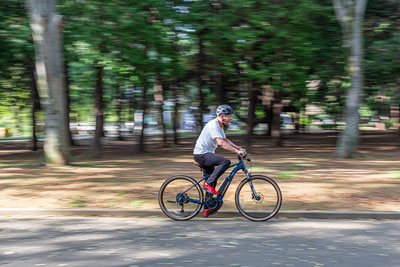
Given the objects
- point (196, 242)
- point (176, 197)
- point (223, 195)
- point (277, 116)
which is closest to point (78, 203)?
point (176, 197)

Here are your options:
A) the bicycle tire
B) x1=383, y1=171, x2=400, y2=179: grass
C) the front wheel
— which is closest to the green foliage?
x1=383, y1=171, x2=400, y2=179: grass

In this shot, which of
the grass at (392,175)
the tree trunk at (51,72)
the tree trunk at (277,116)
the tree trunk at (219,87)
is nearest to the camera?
the grass at (392,175)

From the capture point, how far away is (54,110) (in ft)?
46.0

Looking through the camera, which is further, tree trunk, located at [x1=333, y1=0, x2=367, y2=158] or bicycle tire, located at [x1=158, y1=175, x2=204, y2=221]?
tree trunk, located at [x1=333, y1=0, x2=367, y2=158]

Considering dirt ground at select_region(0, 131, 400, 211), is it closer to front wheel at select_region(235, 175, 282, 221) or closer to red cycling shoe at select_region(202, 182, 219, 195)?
front wheel at select_region(235, 175, 282, 221)

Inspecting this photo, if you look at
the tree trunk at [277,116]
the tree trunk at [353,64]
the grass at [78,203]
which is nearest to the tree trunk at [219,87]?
the tree trunk at [277,116]

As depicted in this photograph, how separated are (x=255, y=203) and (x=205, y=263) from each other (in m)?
2.63

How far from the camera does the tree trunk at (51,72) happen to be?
13.7 meters

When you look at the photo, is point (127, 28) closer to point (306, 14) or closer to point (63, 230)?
point (306, 14)

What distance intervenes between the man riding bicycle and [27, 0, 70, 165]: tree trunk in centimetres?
800

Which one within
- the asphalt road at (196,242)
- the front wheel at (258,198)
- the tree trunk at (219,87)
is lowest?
the asphalt road at (196,242)

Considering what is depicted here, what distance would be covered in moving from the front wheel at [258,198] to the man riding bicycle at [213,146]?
429 millimetres

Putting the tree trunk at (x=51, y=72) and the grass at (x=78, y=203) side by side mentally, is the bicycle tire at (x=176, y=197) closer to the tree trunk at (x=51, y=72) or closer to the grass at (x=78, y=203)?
the grass at (x=78, y=203)

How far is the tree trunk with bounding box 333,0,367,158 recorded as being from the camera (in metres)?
17.4
